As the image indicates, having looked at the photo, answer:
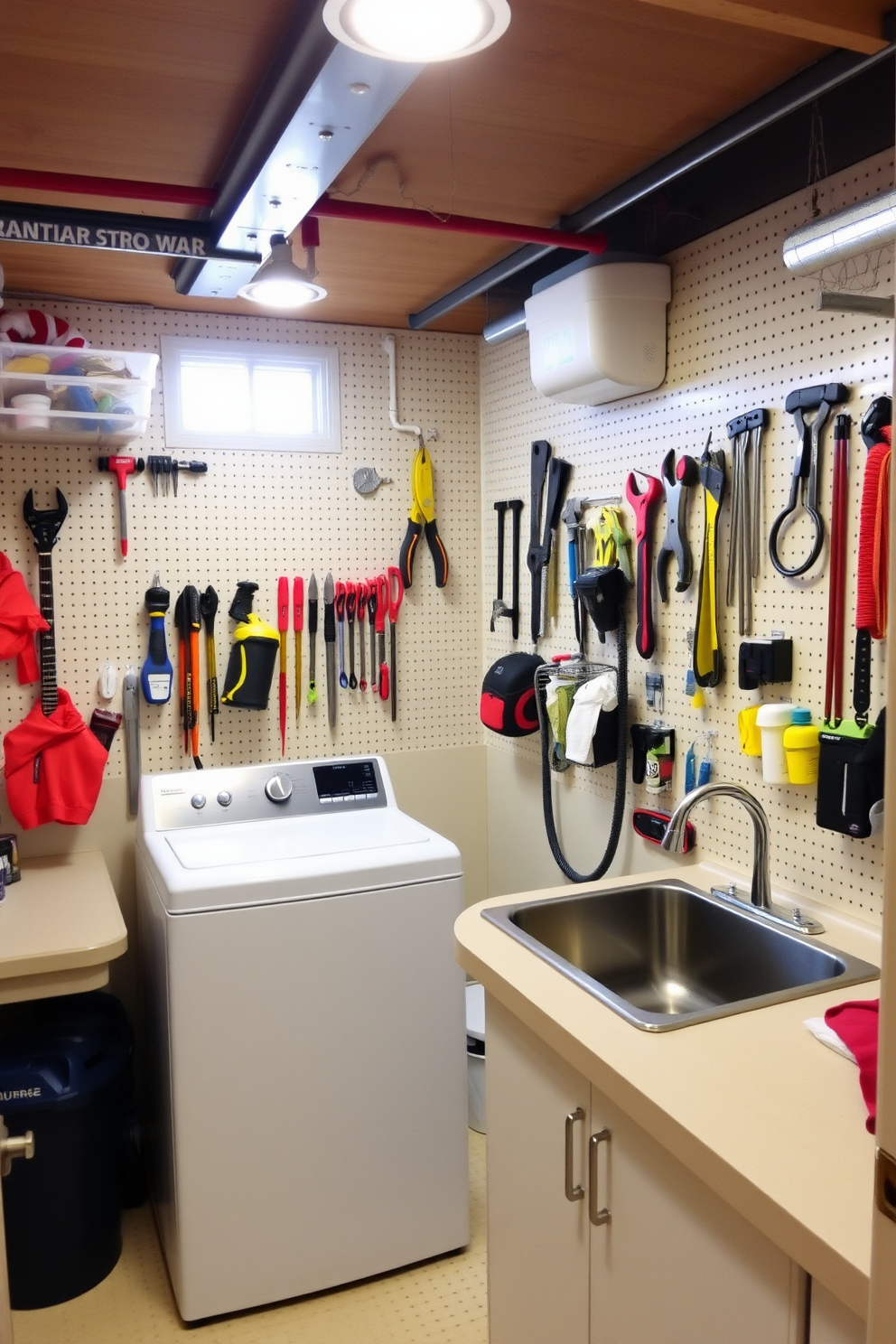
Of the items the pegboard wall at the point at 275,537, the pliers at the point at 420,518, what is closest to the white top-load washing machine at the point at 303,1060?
the pegboard wall at the point at 275,537

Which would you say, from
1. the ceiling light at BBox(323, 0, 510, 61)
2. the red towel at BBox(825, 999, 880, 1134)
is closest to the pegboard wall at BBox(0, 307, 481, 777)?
the ceiling light at BBox(323, 0, 510, 61)

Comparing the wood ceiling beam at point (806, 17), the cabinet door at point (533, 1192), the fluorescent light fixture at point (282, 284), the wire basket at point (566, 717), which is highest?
the wood ceiling beam at point (806, 17)

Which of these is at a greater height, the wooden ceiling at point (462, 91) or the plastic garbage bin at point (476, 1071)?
the wooden ceiling at point (462, 91)

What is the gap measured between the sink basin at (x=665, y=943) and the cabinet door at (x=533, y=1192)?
Result: 22 centimetres

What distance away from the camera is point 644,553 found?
249 cm

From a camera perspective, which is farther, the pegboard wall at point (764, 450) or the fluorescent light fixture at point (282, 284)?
the fluorescent light fixture at point (282, 284)

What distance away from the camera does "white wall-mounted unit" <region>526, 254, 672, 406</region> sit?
7.66ft

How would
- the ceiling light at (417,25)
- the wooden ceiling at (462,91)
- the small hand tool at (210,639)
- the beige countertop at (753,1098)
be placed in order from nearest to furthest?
the beige countertop at (753,1098) → the ceiling light at (417,25) → the wooden ceiling at (462,91) → the small hand tool at (210,639)

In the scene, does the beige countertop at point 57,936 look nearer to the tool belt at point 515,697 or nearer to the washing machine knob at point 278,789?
the washing machine knob at point 278,789

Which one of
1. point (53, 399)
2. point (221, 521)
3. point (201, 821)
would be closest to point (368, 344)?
point (221, 521)

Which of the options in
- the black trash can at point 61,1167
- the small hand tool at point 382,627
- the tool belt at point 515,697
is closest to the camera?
the black trash can at point 61,1167

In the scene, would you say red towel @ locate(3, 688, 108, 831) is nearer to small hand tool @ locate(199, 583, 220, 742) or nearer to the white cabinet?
small hand tool @ locate(199, 583, 220, 742)

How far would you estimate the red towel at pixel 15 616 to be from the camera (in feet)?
8.93

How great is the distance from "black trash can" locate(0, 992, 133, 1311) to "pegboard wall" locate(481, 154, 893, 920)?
1435 mm
